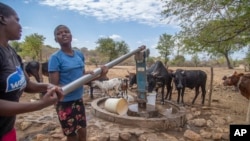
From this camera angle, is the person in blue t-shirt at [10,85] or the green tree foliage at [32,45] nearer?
the person in blue t-shirt at [10,85]

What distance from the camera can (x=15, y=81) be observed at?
178 cm

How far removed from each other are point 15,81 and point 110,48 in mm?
33893

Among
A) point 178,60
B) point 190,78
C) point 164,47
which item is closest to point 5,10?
point 190,78

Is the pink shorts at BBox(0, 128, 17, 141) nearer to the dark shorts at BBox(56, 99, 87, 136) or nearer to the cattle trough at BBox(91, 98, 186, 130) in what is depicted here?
the dark shorts at BBox(56, 99, 87, 136)

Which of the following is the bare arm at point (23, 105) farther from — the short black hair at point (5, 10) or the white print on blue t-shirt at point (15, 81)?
the short black hair at point (5, 10)

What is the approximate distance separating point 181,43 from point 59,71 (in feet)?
19.5

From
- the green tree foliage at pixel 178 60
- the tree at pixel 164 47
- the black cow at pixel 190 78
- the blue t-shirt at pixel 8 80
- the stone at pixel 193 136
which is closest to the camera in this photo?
the blue t-shirt at pixel 8 80

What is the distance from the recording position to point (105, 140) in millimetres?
5035

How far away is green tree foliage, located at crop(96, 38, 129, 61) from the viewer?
35344mm

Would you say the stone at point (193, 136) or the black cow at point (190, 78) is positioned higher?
the black cow at point (190, 78)

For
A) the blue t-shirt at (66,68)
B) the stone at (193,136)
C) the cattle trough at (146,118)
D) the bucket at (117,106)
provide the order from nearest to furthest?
the blue t-shirt at (66,68), the stone at (193,136), the cattle trough at (146,118), the bucket at (117,106)

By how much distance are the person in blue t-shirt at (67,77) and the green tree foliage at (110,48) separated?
32.2 m

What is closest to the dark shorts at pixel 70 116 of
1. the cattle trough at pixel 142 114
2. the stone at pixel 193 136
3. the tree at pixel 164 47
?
the cattle trough at pixel 142 114

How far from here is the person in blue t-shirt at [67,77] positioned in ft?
9.59
